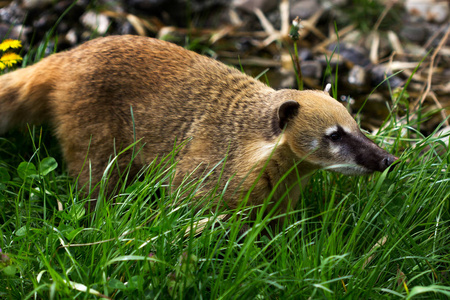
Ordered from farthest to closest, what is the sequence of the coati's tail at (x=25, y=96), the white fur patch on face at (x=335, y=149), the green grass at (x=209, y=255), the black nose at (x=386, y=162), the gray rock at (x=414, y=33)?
the gray rock at (x=414, y=33) → the coati's tail at (x=25, y=96) → the white fur patch on face at (x=335, y=149) → the black nose at (x=386, y=162) → the green grass at (x=209, y=255)

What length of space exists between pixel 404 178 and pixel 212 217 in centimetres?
170

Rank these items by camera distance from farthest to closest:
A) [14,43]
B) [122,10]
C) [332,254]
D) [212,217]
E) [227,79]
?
[122,10]
[227,79]
[14,43]
[212,217]
[332,254]

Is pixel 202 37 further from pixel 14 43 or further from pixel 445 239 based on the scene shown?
pixel 445 239

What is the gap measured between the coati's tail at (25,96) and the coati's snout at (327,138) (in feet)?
6.18

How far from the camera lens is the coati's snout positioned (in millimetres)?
3332

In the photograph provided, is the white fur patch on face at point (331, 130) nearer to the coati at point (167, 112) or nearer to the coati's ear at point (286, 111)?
the coati at point (167, 112)

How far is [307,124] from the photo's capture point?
342cm

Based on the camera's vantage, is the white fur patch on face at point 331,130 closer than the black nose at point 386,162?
No

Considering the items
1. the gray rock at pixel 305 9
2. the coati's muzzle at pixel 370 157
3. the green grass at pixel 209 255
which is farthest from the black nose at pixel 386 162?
the gray rock at pixel 305 9

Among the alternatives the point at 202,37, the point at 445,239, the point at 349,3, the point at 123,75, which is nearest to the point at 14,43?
the point at 123,75

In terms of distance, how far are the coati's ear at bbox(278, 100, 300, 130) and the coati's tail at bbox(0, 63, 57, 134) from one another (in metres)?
1.82

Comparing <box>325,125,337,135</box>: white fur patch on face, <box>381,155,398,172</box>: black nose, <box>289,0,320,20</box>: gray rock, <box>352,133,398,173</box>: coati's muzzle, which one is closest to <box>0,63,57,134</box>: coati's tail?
<box>325,125,337,135</box>: white fur patch on face

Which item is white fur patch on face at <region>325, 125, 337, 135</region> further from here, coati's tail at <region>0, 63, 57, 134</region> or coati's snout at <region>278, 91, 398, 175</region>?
coati's tail at <region>0, 63, 57, 134</region>

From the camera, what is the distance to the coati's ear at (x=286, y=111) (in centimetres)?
340
